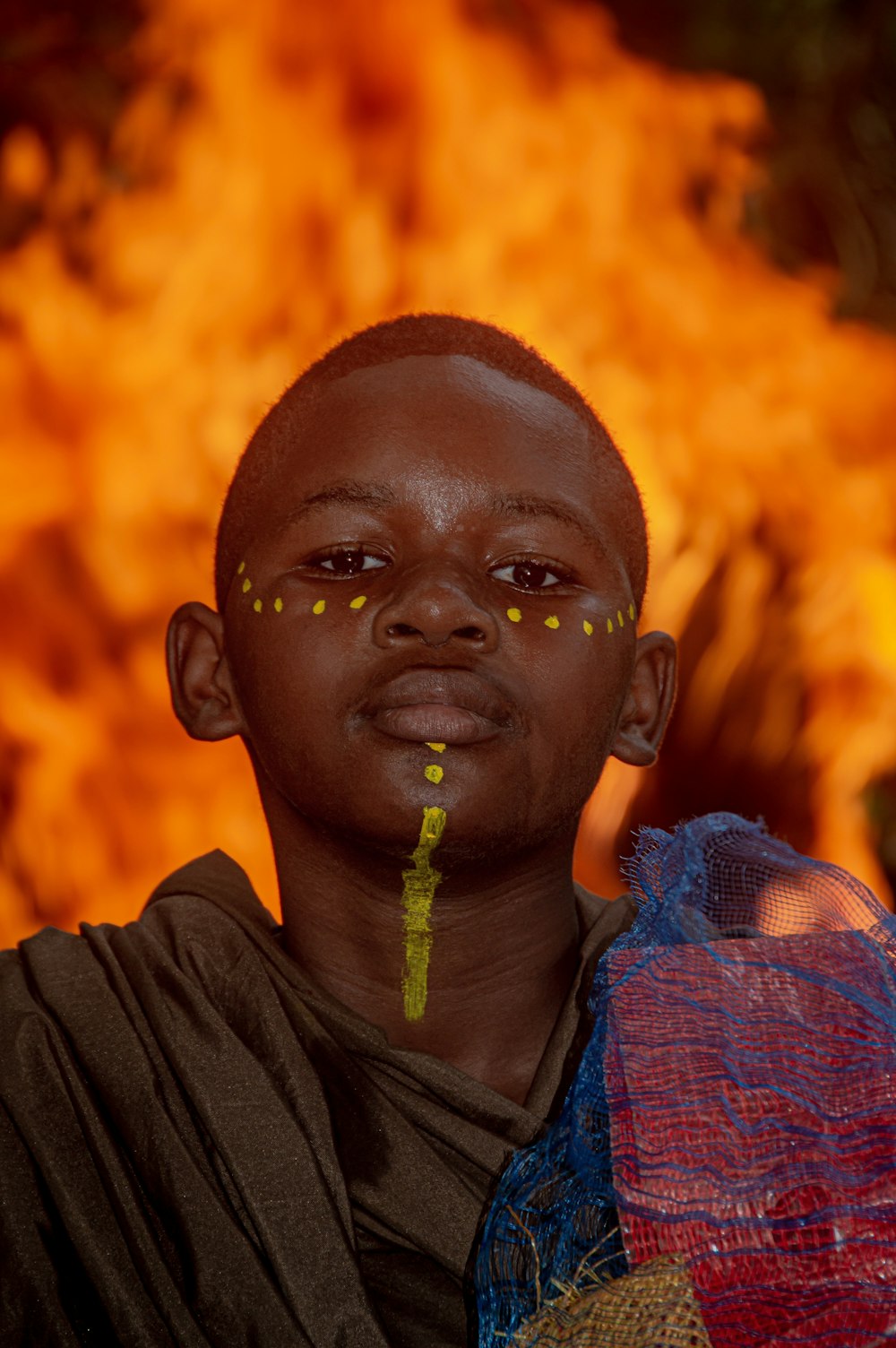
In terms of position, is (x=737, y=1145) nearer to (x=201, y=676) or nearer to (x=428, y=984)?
(x=428, y=984)

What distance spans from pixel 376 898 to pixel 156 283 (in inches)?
136

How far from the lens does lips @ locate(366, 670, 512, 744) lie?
1.71m

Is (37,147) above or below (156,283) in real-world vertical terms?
above

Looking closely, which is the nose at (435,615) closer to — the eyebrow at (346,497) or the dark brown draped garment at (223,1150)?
the eyebrow at (346,497)

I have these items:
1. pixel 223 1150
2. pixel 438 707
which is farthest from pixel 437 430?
pixel 223 1150

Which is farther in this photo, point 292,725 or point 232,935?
point 232,935

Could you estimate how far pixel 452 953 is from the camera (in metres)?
1.86

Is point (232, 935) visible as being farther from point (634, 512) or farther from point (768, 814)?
point (768, 814)

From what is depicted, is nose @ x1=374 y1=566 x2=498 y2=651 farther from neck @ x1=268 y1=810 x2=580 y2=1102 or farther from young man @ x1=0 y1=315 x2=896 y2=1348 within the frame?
neck @ x1=268 y1=810 x2=580 y2=1102

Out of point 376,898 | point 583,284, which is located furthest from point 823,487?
point 376,898

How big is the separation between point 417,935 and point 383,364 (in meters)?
0.74

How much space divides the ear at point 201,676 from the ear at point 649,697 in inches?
20.9

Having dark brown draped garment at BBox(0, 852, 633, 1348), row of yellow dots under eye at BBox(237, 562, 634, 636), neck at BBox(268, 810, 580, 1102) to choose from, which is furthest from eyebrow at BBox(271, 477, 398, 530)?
dark brown draped garment at BBox(0, 852, 633, 1348)

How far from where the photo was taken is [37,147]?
4.74m
